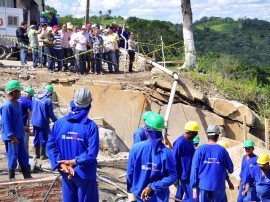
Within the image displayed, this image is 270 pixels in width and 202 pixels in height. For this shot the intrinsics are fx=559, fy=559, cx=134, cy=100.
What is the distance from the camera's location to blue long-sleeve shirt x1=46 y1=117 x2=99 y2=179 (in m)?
6.06

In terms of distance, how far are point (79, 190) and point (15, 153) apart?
298 centimetres

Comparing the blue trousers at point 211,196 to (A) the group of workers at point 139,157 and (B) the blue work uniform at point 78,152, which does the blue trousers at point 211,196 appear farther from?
(B) the blue work uniform at point 78,152

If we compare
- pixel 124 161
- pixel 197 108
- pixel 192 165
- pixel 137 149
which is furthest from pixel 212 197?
pixel 197 108

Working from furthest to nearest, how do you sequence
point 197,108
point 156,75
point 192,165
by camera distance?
point 156,75 → point 197,108 → point 192,165

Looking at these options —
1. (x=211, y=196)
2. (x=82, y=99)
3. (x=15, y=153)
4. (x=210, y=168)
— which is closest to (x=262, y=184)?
(x=211, y=196)

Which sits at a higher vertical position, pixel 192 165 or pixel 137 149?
pixel 137 149

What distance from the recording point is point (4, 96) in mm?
14453

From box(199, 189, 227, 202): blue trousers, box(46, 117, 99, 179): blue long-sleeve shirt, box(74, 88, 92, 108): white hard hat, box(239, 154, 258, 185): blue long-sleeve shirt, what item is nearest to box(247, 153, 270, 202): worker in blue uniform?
box(239, 154, 258, 185): blue long-sleeve shirt

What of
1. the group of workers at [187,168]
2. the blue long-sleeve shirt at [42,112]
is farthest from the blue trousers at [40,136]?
the group of workers at [187,168]

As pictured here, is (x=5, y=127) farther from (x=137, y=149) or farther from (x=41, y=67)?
(x=41, y=67)

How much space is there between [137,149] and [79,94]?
0.88m

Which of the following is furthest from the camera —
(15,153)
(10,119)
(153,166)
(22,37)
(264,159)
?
(22,37)

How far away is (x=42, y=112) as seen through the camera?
36.3ft

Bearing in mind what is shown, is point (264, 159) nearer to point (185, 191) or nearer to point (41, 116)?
point (185, 191)
